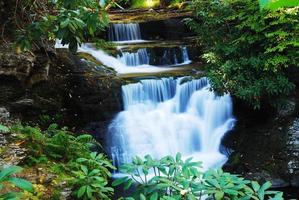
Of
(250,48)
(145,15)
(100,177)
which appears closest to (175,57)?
(250,48)

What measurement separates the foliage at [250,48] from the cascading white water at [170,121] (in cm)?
89

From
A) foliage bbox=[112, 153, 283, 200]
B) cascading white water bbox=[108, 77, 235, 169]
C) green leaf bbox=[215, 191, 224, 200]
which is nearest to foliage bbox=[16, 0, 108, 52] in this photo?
foliage bbox=[112, 153, 283, 200]

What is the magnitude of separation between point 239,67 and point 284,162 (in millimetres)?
1998

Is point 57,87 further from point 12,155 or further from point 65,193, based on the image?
point 65,193

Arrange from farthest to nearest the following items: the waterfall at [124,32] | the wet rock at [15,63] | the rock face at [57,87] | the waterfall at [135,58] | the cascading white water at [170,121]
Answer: the waterfall at [124,32]
the waterfall at [135,58]
the cascading white water at [170,121]
the rock face at [57,87]
the wet rock at [15,63]

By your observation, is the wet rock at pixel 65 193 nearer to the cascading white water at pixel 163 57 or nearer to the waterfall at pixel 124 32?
the cascading white water at pixel 163 57

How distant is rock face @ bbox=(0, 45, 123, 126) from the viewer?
691 centimetres

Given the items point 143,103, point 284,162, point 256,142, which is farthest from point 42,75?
point 284,162

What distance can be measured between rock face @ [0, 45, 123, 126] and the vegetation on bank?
109 inches

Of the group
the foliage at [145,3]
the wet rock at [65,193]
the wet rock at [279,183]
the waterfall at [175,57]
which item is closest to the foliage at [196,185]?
the wet rock at [65,193]

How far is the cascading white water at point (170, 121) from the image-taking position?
8.26 metres

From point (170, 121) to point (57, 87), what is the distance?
2604 millimetres

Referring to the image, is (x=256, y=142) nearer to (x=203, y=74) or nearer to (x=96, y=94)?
(x=203, y=74)

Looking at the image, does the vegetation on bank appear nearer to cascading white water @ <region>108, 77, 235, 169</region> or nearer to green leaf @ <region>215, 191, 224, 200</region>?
green leaf @ <region>215, 191, 224, 200</region>
